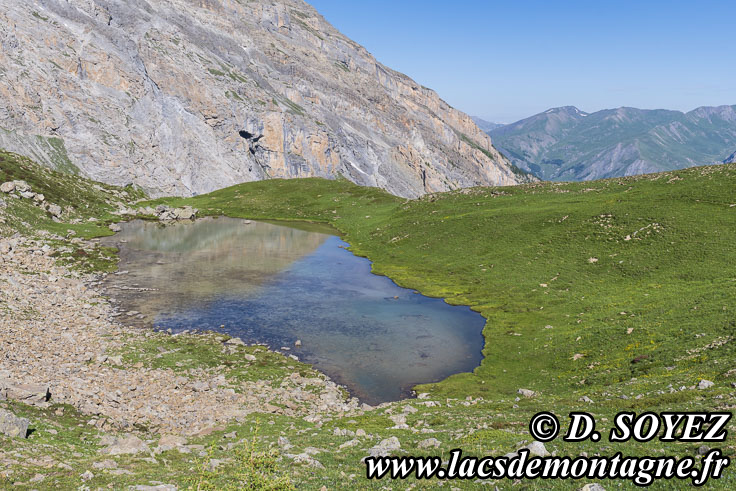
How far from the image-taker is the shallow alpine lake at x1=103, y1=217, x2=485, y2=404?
130 feet

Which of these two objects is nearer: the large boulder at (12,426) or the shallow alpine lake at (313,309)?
the large boulder at (12,426)

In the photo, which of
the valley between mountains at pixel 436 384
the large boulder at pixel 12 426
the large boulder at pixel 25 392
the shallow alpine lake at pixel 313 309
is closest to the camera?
the large boulder at pixel 12 426

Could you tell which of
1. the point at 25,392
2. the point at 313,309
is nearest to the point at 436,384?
the point at 313,309

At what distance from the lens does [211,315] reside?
4881 centimetres

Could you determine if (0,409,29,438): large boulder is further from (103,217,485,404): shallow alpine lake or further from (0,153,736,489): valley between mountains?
(103,217,485,404): shallow alpine lake

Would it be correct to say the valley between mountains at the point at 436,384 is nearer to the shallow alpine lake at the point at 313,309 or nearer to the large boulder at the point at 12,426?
the large boulder at the point at 12,426

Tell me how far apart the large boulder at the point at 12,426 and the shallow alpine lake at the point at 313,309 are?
21260mm

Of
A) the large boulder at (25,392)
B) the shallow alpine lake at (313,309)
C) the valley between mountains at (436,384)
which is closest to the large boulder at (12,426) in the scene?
the valley between mountains at (436,384)

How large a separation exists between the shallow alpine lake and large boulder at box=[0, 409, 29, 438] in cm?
2126

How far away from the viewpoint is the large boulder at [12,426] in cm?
1755

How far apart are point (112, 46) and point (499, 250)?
200232 millimetres

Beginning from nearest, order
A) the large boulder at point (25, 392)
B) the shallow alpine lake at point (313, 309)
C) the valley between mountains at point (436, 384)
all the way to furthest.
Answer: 1. the valley between mountains at point (436, 384)
2. the large boulder at point (25, 392)
3. the shallow alpine lake at point (313, 309)

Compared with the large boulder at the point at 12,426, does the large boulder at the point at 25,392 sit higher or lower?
lower

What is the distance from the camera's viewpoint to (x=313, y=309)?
173 ft
